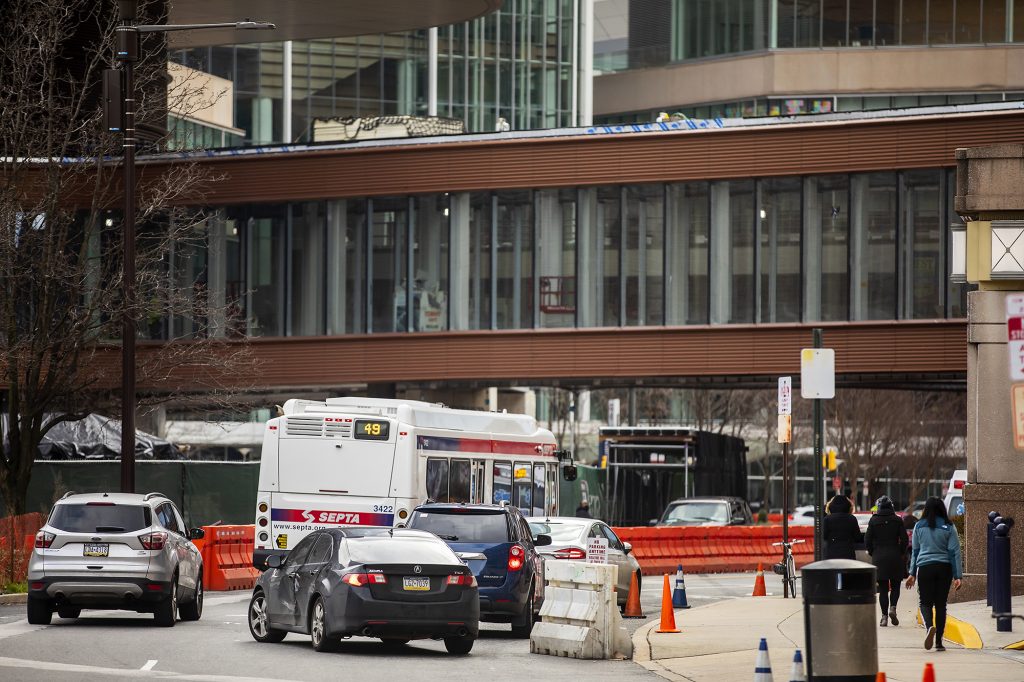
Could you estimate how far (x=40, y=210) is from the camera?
108 ft

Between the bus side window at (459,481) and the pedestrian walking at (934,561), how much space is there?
10548mm

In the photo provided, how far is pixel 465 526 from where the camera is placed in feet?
71.6

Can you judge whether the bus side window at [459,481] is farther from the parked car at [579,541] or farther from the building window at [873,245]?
the building window at [873,245]

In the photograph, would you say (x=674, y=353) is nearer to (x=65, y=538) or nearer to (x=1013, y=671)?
(x=65, y=538)

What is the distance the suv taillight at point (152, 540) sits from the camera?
2136cm

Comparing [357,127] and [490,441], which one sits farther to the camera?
[357,127]

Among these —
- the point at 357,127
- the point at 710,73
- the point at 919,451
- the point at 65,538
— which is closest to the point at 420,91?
the point at 710,73

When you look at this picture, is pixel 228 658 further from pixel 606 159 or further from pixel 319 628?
pixel 606 159

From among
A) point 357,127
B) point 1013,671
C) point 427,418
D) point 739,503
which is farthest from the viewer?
A: point 357,127

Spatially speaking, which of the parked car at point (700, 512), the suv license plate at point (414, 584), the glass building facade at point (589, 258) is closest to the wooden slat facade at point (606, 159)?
the glass building facade at point (589, 258)

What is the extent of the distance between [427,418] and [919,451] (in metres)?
54.6

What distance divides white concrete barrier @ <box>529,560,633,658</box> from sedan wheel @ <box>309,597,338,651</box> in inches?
94.1

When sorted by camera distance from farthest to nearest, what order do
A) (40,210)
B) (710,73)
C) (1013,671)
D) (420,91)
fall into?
1. (420,91)
2. (710,73)
3. (40,210)
4. (1013,671)

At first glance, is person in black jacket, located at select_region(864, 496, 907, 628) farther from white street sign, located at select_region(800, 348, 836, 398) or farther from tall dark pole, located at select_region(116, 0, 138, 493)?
tall dark pole, located at select_region(116, 0, 138, 493)
